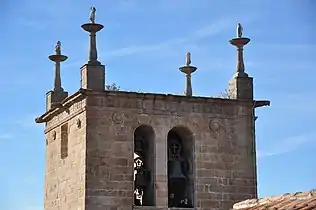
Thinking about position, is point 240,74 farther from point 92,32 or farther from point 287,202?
point 287,202

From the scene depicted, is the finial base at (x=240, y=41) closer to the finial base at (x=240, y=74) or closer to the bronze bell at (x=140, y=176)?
the finial base at (x=240, y=74)

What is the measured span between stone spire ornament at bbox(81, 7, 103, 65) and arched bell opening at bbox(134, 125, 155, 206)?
6.12 ft

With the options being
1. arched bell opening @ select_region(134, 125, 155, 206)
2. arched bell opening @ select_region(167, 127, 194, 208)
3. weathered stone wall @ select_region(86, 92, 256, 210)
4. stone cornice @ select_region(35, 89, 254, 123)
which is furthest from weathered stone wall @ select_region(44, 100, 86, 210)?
arched bell opening @ select_region(167, 127, 194, 208)

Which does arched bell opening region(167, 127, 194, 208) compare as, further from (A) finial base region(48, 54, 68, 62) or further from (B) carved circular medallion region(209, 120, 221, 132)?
(A) finial base region(48, 54, 68, 62)

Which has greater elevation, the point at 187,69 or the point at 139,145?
the point at 187,69

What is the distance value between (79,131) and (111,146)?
85cm

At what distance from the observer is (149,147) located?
72.4ft

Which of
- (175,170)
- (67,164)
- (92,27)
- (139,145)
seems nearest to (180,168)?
(175,170)

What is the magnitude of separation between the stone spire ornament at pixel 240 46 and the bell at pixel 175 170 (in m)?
2.61

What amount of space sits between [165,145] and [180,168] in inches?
31.4

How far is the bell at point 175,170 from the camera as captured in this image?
72.4 ft

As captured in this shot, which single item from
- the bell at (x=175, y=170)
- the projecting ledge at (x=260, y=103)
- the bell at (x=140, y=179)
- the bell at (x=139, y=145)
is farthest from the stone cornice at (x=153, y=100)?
the bell at (x=140, y=179)

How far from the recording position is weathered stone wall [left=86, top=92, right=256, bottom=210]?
69.1ft

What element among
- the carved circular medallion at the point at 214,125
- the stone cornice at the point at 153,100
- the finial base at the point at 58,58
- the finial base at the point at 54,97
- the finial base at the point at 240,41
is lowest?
the carved circular medallion at the point at 214,125
